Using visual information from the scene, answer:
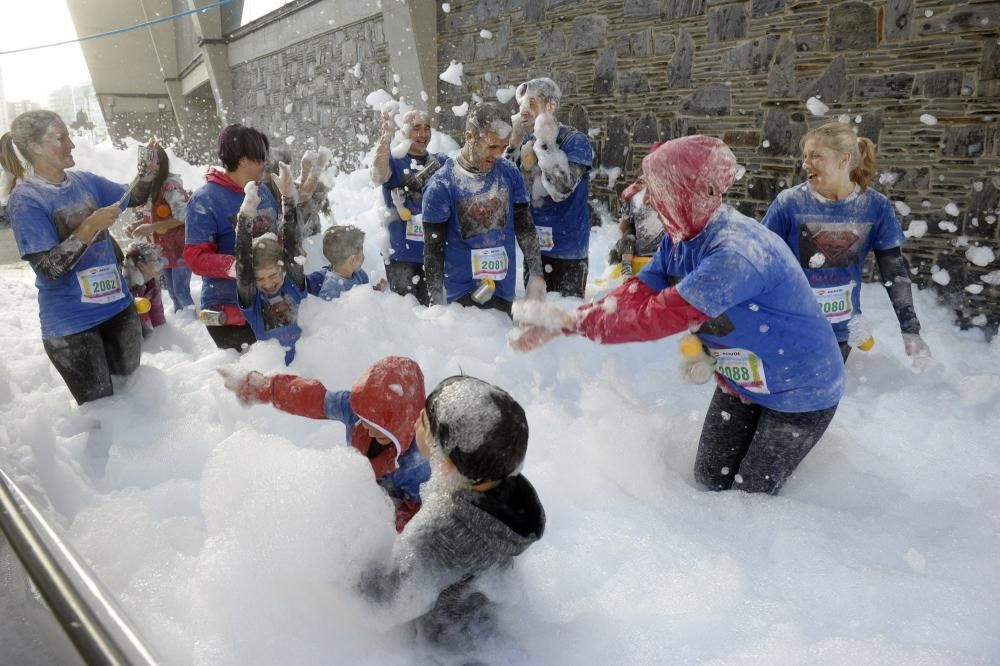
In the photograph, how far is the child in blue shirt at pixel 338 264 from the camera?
330 cm

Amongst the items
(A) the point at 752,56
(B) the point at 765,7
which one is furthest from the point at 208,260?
(B) the point at 765,7

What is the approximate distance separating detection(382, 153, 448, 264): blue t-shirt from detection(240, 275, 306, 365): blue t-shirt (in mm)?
1168

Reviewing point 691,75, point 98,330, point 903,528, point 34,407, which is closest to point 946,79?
point 691,75

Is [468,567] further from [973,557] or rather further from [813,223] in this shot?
[813,223]

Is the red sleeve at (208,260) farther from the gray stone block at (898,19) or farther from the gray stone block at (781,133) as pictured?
the gray stone block at (898,19)

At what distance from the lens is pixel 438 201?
3.13 meters

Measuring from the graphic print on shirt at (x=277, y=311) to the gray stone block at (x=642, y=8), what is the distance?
4611 mm

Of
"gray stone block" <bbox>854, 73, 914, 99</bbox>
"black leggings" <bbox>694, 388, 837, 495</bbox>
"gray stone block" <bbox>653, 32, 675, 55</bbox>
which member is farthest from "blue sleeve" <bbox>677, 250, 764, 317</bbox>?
"gray stone block" <bbox>653, 32, 675, 55</bbox>

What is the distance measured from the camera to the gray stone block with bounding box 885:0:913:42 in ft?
13.7

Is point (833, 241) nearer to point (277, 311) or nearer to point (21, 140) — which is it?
point (277, 311)

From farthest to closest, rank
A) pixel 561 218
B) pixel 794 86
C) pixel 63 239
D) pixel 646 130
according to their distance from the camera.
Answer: pixel 646 130 < pixel 794 86 < pixel 561 218 < pixel 63 239

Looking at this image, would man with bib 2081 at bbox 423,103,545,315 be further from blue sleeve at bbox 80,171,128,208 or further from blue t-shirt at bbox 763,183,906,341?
blue sleeve at bbox 80,171,128,208

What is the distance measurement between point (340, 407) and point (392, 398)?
9.4 inches

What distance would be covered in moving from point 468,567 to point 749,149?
4899mm
